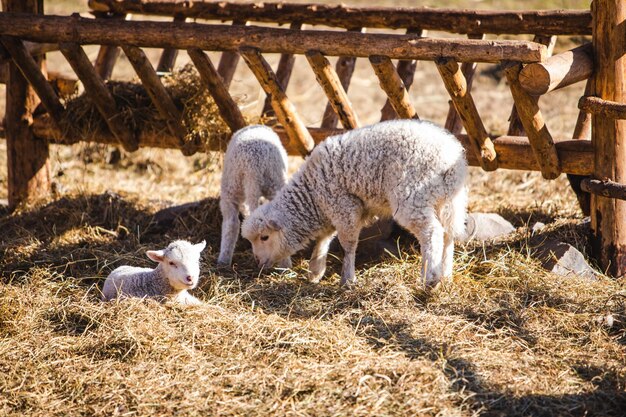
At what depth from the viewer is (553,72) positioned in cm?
568

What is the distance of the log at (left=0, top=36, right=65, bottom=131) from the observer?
7.77 meters

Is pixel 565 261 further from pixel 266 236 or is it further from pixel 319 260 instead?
pixel 266 236

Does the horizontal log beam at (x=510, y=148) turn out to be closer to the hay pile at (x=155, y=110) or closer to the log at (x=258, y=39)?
the hay pile at (x=155, y=110)

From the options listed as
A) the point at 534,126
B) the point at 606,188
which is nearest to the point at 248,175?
the point at 534,126

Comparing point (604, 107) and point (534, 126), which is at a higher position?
point (604, 107)

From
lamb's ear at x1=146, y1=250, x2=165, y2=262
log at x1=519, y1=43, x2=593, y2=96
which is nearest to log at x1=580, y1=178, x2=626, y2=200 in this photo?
log at x1=519, y1=43, x2=593, y2=96

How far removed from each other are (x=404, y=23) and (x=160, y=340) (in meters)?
4.23

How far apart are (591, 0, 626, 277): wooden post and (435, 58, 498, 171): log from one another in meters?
0.90

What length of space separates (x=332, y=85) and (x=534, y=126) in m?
1.84

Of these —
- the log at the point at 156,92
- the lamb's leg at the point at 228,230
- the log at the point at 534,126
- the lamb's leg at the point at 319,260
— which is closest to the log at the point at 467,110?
the log at the point at 534,126

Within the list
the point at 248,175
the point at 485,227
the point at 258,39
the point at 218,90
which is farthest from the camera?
the point at 218,90

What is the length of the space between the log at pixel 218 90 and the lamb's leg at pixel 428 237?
7.80 feet

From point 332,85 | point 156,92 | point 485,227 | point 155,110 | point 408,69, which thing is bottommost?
point 485,227

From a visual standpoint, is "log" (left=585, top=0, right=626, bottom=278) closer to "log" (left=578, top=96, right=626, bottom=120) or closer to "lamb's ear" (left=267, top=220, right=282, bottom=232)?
"log" (left=578, top=96, right=626, bottom=120)
